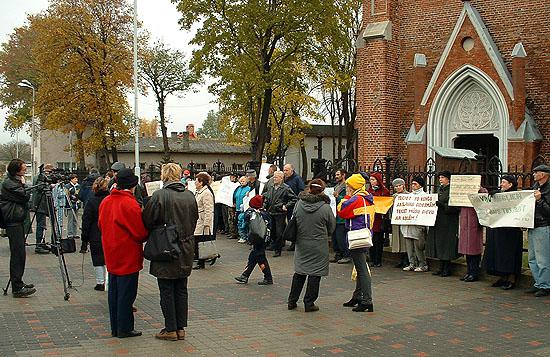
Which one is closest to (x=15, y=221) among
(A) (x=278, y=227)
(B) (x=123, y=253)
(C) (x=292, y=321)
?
(B) (x=123, y=253)

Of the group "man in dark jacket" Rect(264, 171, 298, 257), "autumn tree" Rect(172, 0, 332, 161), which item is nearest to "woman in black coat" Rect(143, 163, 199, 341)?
"man in dark jacket" Rect(264, 171, 298, 257)

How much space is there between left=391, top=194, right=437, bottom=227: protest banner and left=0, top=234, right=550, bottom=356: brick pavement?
3.58ft

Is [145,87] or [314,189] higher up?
[145,87]

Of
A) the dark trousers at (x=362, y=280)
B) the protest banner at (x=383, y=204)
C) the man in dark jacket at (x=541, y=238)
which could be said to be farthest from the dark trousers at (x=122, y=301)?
the protest banner at (x=383, y=204)

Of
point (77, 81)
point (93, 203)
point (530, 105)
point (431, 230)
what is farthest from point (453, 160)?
point (77, 81)

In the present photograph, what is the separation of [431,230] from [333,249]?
9.59ft

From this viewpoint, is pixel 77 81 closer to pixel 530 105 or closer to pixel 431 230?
pixel 530 105

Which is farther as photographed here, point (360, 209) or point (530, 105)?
point (530, 105)

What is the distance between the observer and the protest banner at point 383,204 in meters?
12.5

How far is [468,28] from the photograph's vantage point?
2094 cm

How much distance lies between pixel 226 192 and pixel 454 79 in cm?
899

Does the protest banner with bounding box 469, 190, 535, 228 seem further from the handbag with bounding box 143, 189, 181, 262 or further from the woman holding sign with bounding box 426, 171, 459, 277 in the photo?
the handbag with bounding box 143, 189, 181, 262

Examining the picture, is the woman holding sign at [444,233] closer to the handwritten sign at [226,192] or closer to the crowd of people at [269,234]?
the crowd of people at [269,234]

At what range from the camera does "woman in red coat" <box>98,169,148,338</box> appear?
7309 mm
